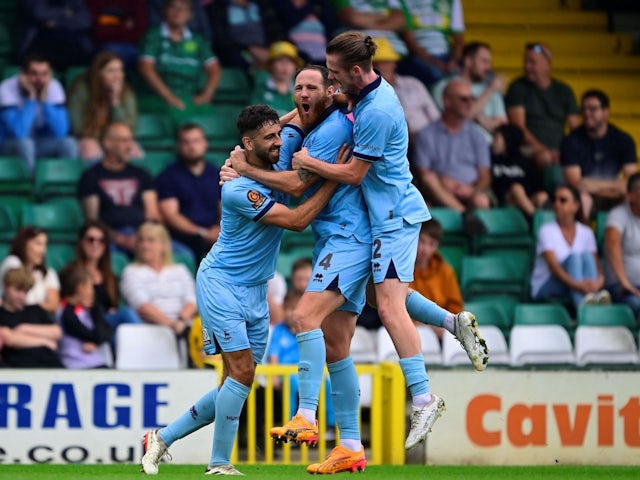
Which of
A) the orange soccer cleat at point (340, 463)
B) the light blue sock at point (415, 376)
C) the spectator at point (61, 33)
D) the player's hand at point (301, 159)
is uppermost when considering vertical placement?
the spectator at point (61, 33)

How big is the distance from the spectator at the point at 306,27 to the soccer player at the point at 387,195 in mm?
6421

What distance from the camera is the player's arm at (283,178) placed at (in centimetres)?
846

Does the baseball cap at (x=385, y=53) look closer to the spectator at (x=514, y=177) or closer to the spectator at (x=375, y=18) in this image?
the spectator at (x=375, y=18)

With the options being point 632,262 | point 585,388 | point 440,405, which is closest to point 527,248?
point 632,262

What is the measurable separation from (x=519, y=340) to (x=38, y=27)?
5411 millimetres

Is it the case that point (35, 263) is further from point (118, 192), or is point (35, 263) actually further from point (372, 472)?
point (372, 472)

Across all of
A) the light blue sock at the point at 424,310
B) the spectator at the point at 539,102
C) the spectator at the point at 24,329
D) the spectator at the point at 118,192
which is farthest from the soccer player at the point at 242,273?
the spectator at the point at 539,102

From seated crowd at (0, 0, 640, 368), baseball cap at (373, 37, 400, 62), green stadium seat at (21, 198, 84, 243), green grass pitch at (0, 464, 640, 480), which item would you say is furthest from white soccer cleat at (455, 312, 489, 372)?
baseball cap at (373, 37, 400, 62)

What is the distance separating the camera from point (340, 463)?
28.3 feet

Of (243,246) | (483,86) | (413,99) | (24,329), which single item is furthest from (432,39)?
(243,246)

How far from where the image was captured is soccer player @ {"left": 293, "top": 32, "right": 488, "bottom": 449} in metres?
8.34

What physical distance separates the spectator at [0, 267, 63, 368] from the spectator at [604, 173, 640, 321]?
5078 mm

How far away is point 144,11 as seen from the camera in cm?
1506

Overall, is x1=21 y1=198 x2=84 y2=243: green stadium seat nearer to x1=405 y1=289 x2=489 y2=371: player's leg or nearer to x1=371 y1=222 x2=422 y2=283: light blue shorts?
x1=405 y1=289 x2=489 y2=371: player's leg
